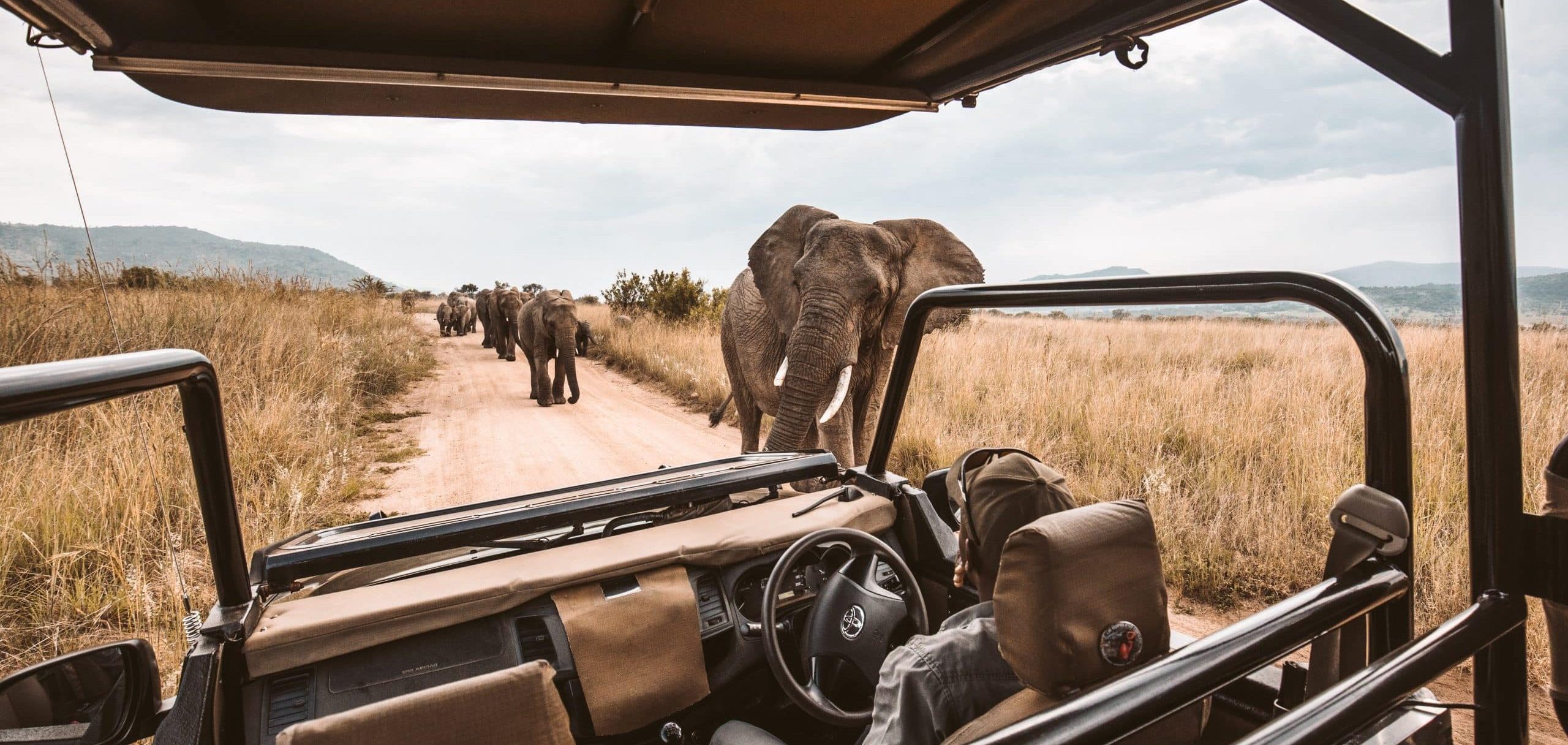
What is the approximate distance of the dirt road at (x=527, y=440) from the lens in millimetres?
7047

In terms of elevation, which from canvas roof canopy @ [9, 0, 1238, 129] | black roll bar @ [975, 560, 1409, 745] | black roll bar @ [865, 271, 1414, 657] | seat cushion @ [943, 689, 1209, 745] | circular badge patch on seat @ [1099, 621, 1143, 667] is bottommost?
seat cushion @ [943, 689, 1209, 745]

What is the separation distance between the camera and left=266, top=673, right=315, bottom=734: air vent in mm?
1850

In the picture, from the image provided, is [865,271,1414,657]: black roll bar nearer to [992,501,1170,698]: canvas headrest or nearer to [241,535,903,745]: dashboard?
[992,501,1170,698]: canvas headrest

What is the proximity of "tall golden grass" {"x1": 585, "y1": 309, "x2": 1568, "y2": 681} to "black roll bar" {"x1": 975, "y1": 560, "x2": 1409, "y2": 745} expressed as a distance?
3.38 m

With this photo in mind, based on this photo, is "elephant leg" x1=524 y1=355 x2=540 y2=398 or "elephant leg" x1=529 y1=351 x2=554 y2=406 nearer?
"elephant leg" x1=529 y1=351 x2=554 y2=406

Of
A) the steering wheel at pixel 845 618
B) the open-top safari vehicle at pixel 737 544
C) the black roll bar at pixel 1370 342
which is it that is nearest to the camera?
the open-top safari vehicle at pixel 737 544

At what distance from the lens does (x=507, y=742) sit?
4.43 ft

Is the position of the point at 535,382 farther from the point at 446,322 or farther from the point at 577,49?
the point at 446,322

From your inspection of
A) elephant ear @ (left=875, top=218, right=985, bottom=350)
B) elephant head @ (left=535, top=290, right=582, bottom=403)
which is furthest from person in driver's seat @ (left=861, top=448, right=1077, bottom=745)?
elephant head @ (left=535, top=290, right=582, bottom=403)

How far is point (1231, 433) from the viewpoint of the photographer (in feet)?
20.5

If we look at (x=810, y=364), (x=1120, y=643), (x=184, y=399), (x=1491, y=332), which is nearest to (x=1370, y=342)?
(x=1491, y=332)

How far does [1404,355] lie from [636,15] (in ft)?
7.09

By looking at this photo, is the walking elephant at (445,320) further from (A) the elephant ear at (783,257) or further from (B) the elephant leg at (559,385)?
(A) the elephant ear at (783,257)

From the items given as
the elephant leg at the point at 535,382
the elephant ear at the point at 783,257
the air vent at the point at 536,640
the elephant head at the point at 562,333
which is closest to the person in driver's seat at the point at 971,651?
the air vent at the point at 536,640
